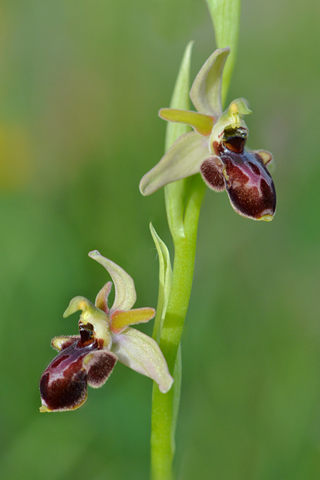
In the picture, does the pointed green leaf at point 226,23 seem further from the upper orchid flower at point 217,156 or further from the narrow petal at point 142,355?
the narrow petal at point 142,355

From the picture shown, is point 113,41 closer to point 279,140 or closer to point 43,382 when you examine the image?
point 279,140

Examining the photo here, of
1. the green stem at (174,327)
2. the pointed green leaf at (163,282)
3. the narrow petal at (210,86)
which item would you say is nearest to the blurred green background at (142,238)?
the green stem at (174,327)

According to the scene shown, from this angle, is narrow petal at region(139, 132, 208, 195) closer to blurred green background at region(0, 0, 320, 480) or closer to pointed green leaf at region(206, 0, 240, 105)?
pointed green leaf at region(206, 0, 240, 105)

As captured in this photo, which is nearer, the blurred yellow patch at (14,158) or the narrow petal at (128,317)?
the narrow petal at (128,317)

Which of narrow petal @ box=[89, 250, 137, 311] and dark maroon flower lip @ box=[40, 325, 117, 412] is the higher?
narrow petal @ box=[89, 250, 137, 311]

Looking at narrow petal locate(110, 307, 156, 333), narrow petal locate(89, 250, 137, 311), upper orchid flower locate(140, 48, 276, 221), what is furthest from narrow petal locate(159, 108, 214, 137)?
narrow petal locate(110, 307, 156, 333)

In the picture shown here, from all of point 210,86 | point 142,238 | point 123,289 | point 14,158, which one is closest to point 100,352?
point 123,289
